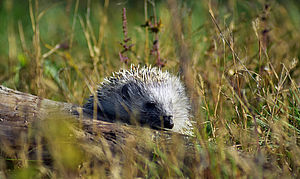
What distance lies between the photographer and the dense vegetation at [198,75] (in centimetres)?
218

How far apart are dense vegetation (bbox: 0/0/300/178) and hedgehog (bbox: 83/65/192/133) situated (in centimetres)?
20

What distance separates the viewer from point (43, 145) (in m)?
2.35

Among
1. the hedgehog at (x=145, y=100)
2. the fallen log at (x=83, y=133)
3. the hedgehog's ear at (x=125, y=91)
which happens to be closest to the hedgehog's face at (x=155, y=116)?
the hedgehog at (x=145, y=100)

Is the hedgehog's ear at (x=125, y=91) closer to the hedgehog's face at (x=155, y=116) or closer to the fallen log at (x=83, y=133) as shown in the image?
the hedgehog's face at (x=155, y=116)

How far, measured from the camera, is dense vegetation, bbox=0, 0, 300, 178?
7.15 ft

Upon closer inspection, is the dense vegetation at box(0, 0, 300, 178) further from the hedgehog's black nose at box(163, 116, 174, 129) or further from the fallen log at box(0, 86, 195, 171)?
the hedgehog's black nose at box(163, 116, 174, 129)

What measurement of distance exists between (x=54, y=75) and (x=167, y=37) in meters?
1.47

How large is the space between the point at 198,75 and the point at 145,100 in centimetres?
50

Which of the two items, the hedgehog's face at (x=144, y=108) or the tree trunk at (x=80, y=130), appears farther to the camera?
the hedgehog's face at (x=144, y=108)

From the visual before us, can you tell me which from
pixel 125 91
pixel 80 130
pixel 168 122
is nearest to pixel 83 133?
pixel 80 130

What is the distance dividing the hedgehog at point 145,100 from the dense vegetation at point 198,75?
0.20 meters

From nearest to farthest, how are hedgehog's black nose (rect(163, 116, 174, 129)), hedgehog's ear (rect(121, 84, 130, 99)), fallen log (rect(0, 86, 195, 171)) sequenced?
fallen log (rect(0, 86, 195, 171)) < hedgehog's black nose (rect(163, 116, 174, 129)) < hedgehog's ear (rect(121, 84, 130, 99))

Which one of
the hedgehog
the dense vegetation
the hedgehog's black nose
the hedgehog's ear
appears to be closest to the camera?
the dense vegetation

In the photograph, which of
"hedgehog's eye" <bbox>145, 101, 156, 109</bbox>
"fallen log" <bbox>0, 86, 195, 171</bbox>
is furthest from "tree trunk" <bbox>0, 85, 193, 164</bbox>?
"hedgehog's eye" <bbox>145, 101, 156, 109</bbox>
